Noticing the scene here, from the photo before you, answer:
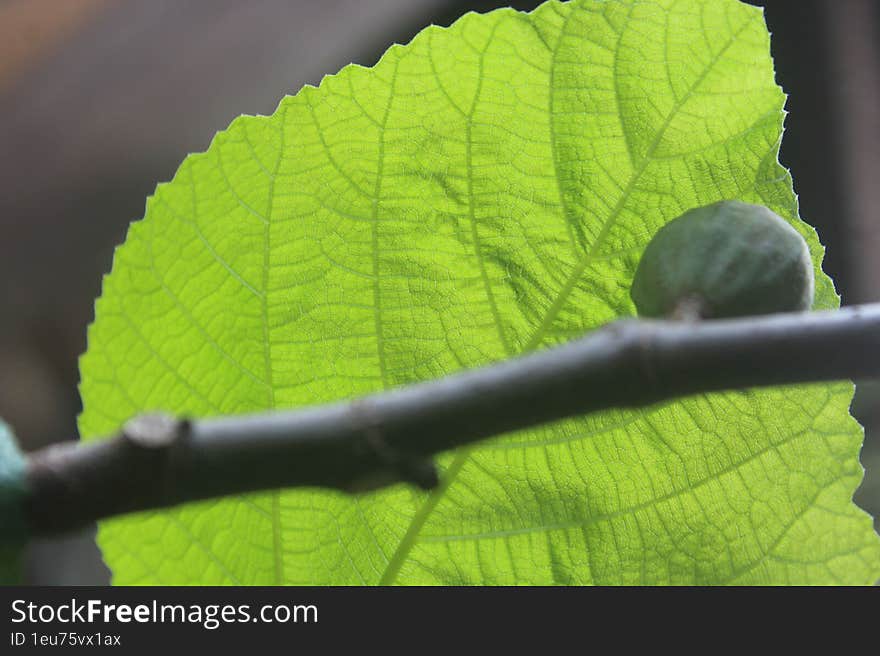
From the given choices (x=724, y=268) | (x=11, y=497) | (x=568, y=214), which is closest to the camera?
(x=11, y=497)

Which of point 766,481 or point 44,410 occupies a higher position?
point 44,410

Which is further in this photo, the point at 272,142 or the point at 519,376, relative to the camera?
the point at 272,142

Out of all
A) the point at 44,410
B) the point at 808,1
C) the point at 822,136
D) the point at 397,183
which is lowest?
the point at 397,183

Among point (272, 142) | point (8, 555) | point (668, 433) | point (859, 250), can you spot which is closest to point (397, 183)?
point (272, 142)

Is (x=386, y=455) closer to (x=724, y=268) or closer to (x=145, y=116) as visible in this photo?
(x=724, y=268)

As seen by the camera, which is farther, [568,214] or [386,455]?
[568,214]

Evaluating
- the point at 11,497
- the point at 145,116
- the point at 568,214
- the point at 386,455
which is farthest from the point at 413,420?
the point at 145,116

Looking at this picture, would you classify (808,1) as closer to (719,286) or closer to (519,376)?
(719,286)
